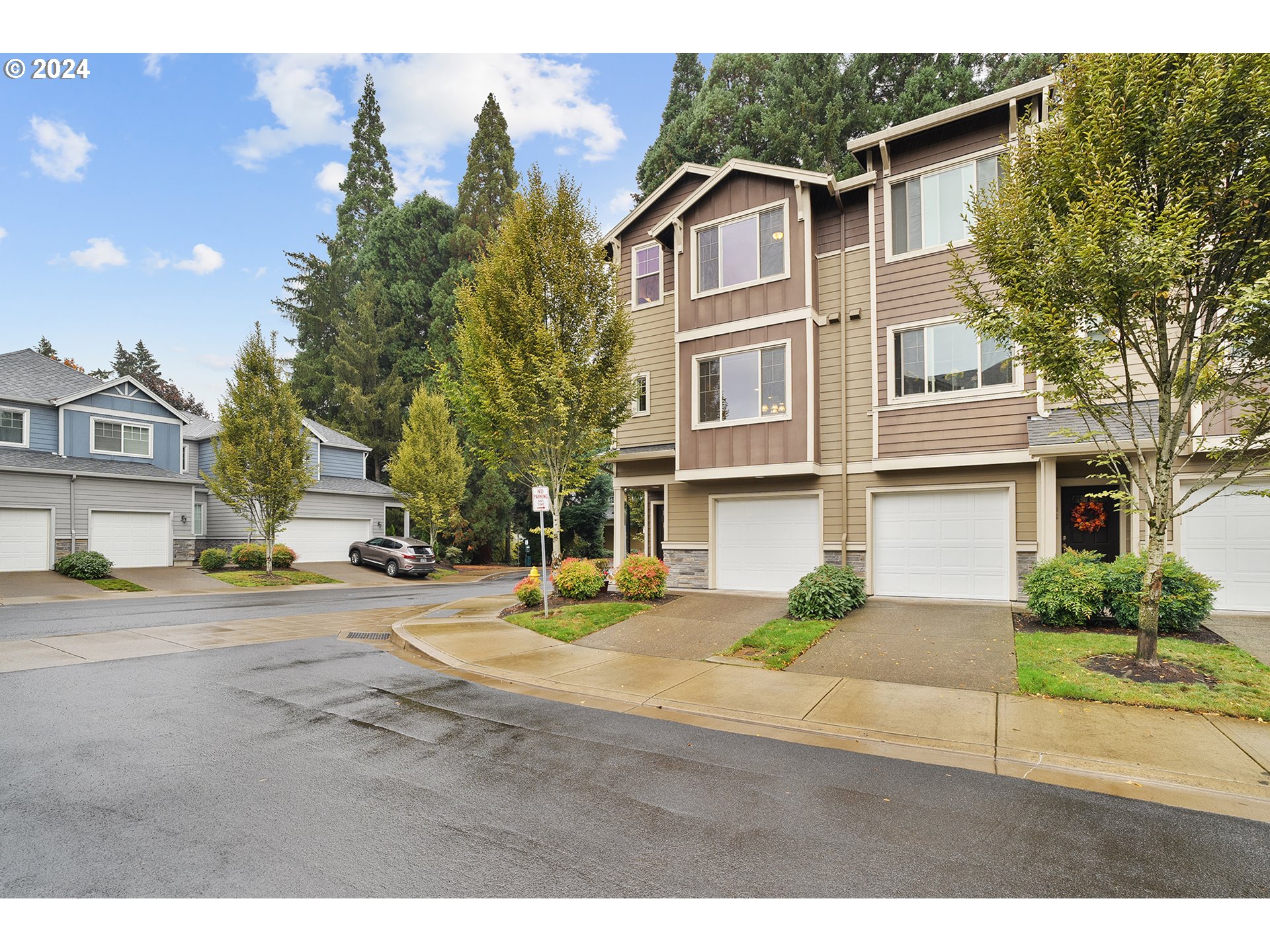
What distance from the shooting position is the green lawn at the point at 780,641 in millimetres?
8830

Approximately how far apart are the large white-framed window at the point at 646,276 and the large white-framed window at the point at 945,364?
6.35m

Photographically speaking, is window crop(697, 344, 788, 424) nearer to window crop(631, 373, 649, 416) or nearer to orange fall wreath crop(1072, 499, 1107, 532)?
window crop(631, 373, 649, 416)

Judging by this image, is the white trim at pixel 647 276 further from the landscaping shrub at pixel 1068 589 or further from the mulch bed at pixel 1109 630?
the mulch bed at pixel 1109 630

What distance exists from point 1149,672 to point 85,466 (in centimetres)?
3123

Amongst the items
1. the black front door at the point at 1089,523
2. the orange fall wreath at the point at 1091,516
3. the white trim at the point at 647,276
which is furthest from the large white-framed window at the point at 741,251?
the orange fall wreath at the point at 1091,516

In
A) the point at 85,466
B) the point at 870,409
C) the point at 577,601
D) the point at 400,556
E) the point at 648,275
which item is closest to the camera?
the point at 870,409

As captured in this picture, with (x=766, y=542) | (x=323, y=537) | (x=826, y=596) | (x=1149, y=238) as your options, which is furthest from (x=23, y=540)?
(x=1149, y=238)

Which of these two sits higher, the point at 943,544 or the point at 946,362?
the point at 946,362

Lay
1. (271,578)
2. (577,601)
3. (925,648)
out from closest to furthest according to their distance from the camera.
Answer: (925,648), (577,601), (271,578)

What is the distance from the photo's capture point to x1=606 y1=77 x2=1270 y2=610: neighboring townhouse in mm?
11688

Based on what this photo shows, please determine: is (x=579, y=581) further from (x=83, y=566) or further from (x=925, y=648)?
(x=83, y=566)

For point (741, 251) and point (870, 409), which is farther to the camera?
point (741, 251)

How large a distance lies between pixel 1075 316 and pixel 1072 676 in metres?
4.16

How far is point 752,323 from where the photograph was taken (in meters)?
14.0
